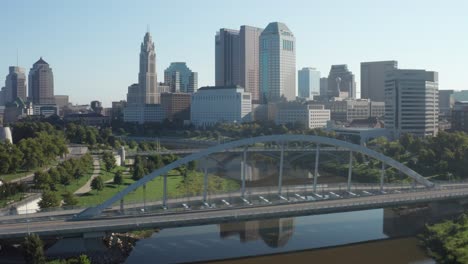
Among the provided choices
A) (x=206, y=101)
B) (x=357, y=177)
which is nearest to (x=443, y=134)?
(x=357, y=177)

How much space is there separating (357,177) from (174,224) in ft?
113

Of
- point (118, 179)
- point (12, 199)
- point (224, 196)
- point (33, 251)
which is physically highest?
point (224, 196)

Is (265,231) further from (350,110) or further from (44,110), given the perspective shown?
(44,110)

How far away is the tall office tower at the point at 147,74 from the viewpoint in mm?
166850

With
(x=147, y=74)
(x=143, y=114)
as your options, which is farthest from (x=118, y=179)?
(x=147, y=74)

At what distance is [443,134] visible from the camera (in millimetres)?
64688

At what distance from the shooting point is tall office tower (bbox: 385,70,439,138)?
89.8 m

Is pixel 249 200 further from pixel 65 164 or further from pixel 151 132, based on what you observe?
pixel 151 132

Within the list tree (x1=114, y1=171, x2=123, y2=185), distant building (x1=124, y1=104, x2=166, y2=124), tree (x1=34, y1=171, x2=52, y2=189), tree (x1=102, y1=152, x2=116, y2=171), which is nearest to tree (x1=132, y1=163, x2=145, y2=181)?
tree (x1=114, y1=171, x2=123, y2=185)

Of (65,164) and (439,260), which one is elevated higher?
(65,164)

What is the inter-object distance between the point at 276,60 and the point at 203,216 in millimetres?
145861

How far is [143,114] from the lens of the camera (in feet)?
495

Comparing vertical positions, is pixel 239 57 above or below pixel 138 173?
above

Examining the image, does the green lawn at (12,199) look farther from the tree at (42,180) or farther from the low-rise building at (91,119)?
the low-rise building at (91,119)
